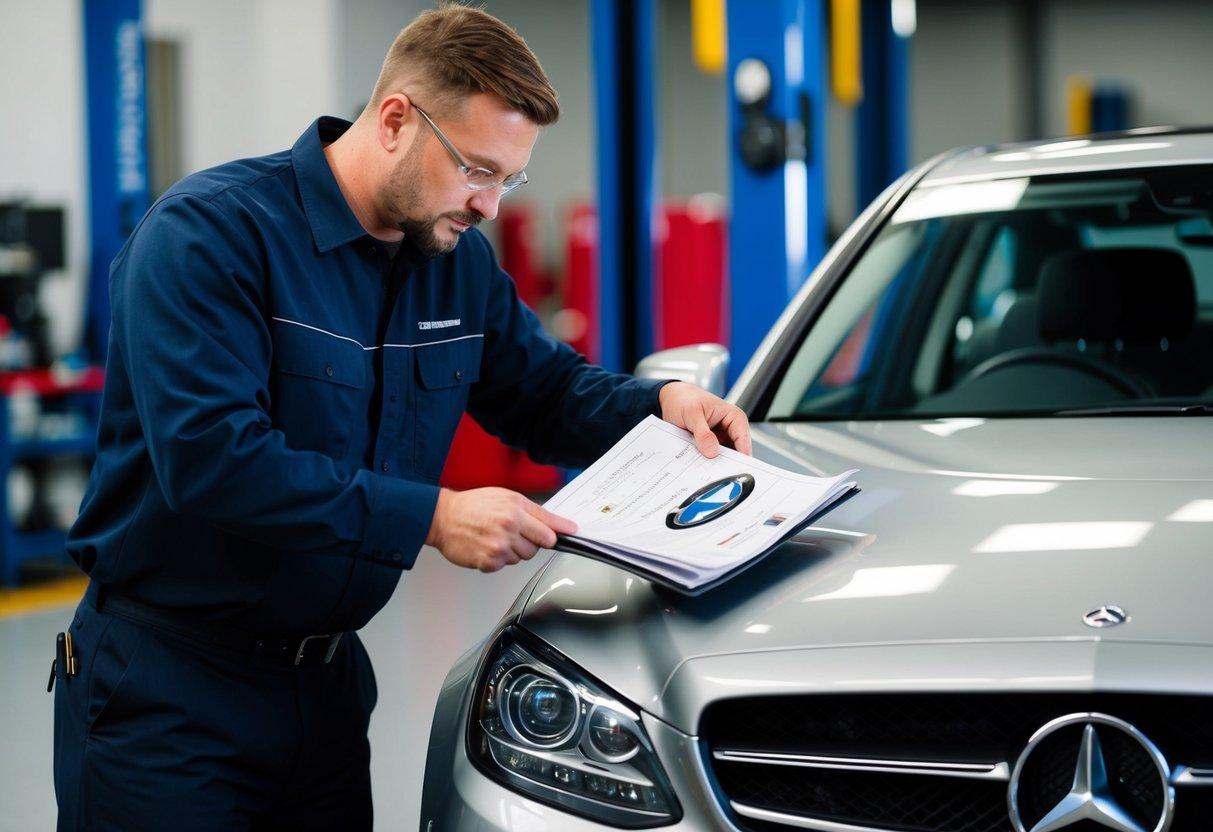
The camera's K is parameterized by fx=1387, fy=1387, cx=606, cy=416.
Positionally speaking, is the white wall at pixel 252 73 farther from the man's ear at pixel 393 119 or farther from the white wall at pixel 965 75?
the white wall at pixel 965 75

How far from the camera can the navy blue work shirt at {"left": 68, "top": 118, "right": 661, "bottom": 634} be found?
141cm

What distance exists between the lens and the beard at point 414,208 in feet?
5.25

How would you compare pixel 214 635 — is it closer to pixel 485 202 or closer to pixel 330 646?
pixel 330 646

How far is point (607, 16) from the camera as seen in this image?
572 cm

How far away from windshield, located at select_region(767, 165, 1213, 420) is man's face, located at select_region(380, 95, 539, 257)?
29.7 inches

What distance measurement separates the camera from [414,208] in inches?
63.7

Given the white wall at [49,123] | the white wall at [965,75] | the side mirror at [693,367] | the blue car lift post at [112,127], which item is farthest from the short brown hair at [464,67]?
the white wall at [965,75]

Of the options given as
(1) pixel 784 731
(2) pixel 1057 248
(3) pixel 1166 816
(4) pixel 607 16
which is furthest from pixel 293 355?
(4) pixel 607 16

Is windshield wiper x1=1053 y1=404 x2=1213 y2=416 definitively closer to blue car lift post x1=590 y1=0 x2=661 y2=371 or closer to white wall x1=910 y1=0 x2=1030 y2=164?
blue car lift post x1=590 y1=0 x2=661 y2=371

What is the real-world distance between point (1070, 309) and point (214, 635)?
1.62m

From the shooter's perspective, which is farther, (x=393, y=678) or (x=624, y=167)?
(x=624, y=167)

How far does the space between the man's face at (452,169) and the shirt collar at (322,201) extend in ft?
0.17

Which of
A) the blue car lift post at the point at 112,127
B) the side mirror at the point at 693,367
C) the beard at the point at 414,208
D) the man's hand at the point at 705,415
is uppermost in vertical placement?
the blue car lift post at the point at 112,127

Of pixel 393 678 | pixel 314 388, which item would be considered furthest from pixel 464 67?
pixel 393 678
